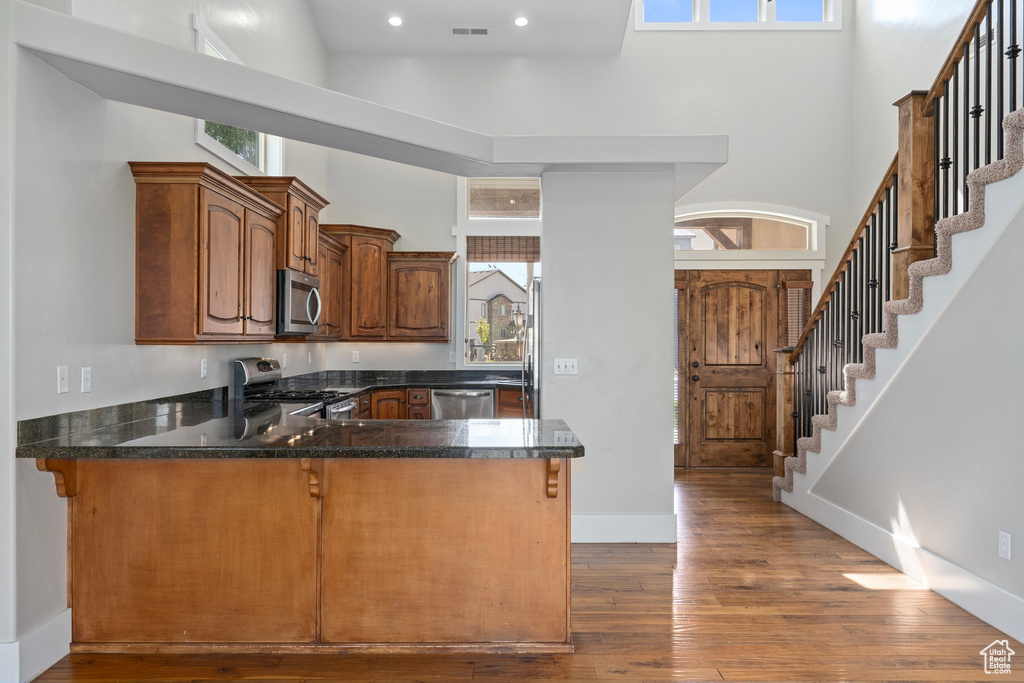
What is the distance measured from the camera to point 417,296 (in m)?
6.30

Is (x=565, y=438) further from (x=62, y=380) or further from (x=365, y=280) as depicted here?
(x=365, y=280)

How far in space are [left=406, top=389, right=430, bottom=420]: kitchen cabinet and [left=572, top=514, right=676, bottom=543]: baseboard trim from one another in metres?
2.48

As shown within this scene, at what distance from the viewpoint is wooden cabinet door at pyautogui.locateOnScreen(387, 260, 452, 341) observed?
629cm

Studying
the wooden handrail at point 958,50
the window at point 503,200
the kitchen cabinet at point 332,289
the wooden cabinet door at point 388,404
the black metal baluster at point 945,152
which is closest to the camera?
the wooden handrail at point 958,50

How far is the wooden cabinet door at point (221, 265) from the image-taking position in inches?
122

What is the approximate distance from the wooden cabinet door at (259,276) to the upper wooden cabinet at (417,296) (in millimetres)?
2179

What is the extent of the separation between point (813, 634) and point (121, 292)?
3.44 meters

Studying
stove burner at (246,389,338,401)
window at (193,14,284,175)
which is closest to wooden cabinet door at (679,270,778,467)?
stove burner at (246,389,338,401)

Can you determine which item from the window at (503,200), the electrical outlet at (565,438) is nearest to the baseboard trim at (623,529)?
the electrical outlet at (565,438)

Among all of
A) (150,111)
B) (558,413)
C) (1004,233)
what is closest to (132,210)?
(150,111)

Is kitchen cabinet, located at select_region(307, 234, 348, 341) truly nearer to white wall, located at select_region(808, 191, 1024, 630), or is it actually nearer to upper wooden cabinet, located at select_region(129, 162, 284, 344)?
upper wooden cabinet, located at select_region(129, 162, 284, 344)

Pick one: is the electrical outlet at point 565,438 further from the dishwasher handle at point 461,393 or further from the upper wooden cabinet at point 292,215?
the dishwasher handle at point 461,393

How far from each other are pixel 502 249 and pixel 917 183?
3.97 meters

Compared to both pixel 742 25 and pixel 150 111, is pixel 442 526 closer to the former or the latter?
pixel 150 111
